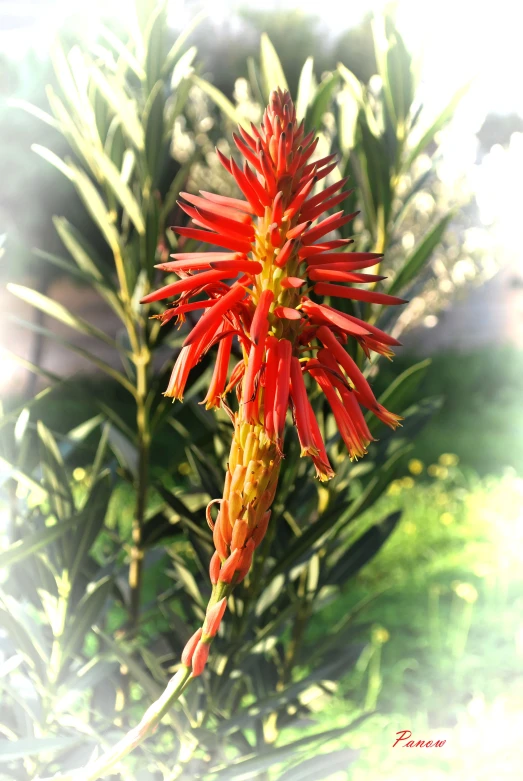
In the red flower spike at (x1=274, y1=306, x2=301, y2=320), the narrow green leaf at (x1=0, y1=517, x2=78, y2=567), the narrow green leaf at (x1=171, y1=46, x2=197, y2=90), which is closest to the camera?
the red flower spike at (x1=274, y1=306, x2=301, y2=320)

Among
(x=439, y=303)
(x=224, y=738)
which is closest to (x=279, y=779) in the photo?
(x=224, y=738)

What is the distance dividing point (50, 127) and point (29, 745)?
1.51 feet

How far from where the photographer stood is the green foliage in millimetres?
458

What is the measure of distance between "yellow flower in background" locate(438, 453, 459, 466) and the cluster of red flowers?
1.08 m

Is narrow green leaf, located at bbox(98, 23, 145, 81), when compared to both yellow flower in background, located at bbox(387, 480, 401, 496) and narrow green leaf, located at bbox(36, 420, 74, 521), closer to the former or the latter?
narrow green leaf, located at bbox(36, 420, 74, 521)

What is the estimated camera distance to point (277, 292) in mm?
261

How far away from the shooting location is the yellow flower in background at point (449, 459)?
51.9 inches

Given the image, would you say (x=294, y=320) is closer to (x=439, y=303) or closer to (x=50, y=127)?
(x=50, y=127)

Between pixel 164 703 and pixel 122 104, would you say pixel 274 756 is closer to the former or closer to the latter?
pixel 164 703

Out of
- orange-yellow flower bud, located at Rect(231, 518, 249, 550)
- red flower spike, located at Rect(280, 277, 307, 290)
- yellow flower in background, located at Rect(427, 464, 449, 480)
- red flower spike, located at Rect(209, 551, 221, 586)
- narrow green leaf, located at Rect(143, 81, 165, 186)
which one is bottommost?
yellow flower in background, located at Rect(427, 464, 449, 480)

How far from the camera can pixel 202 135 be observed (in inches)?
36.5

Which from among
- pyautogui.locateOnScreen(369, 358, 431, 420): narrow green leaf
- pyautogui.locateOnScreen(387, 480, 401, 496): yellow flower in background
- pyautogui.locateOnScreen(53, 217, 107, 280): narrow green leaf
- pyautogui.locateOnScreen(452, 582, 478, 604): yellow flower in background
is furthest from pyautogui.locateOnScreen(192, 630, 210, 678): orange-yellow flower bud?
pyautogui.locateOnScreen(387, 480, 401, 496): yellow flower in background

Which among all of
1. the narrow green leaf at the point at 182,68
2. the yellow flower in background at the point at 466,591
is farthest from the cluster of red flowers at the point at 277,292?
the yellow flower in background at the point at 466,591
